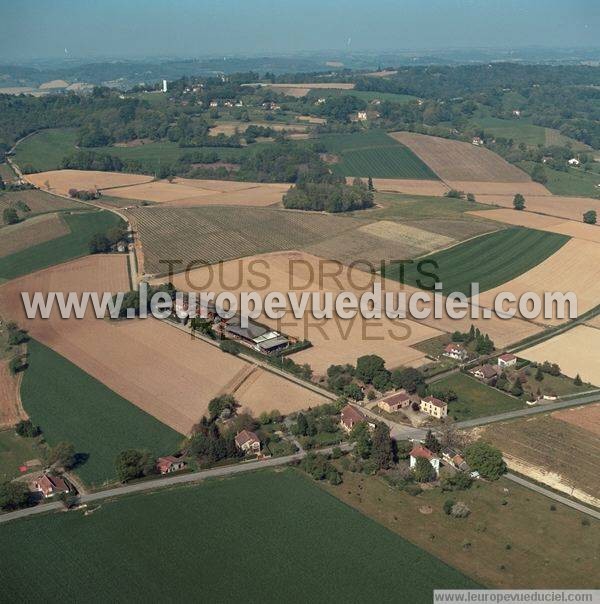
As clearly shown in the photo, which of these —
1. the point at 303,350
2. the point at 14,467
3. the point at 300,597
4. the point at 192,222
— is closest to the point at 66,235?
the point at 192,222

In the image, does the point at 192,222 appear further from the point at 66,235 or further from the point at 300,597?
the point at 300,597

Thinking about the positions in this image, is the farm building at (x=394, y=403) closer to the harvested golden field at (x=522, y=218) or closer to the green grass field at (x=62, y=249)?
the green grass field at (x=62, y=249)

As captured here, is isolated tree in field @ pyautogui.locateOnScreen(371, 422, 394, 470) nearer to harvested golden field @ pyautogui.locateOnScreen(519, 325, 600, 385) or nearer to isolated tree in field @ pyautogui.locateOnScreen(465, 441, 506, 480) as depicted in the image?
isolated tree in field @ pyautogui.locateOnScreen(465, 441, 506, 480)

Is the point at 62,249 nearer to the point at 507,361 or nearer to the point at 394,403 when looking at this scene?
the point at 394,403

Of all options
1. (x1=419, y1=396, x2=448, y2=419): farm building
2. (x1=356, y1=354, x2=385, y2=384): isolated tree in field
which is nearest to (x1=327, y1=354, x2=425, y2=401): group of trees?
(x1=356, y1=354, x2=385, y2=384): isolated tree in field

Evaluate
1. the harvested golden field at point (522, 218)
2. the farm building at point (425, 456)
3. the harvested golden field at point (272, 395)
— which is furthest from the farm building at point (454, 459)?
the harvested golden field at point (522, 218)

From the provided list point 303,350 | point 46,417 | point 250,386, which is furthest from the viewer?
point 303,350
